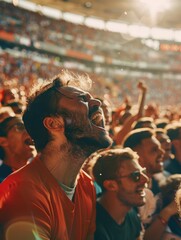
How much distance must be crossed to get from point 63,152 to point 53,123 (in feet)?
0.56

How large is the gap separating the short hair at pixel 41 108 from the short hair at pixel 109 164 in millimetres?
823

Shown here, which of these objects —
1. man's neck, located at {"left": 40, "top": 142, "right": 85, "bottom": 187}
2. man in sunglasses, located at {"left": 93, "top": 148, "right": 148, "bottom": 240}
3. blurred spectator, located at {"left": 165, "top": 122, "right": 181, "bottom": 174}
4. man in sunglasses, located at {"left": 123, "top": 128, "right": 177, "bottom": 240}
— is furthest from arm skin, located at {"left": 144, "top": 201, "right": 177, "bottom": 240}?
blurred spectator, located at {"left": 165, "top": 122, "right": 181, "bottom": 174}

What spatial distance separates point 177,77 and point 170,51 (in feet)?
12.2

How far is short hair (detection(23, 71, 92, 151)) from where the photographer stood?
2164mm

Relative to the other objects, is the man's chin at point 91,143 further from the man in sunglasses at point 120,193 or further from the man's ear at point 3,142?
the man's ear at point 3,142

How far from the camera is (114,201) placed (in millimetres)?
2779

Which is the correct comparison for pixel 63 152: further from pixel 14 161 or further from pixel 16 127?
pixel 16 127

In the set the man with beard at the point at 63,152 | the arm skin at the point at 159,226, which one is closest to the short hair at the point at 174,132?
the arm skin at the point at 159,226

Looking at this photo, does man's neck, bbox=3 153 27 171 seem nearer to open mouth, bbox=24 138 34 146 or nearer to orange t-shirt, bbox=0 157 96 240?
open mouth, bbox=24 138 34 146

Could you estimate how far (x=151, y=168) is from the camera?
3926 mm

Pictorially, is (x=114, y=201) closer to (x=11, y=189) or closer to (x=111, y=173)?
(x=111, y=173)

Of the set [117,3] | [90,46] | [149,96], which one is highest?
[117,3]

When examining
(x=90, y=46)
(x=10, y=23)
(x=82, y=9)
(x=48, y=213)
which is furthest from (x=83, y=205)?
(x=90, y=46)

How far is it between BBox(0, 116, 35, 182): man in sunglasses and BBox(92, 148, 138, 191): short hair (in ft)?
2.84
